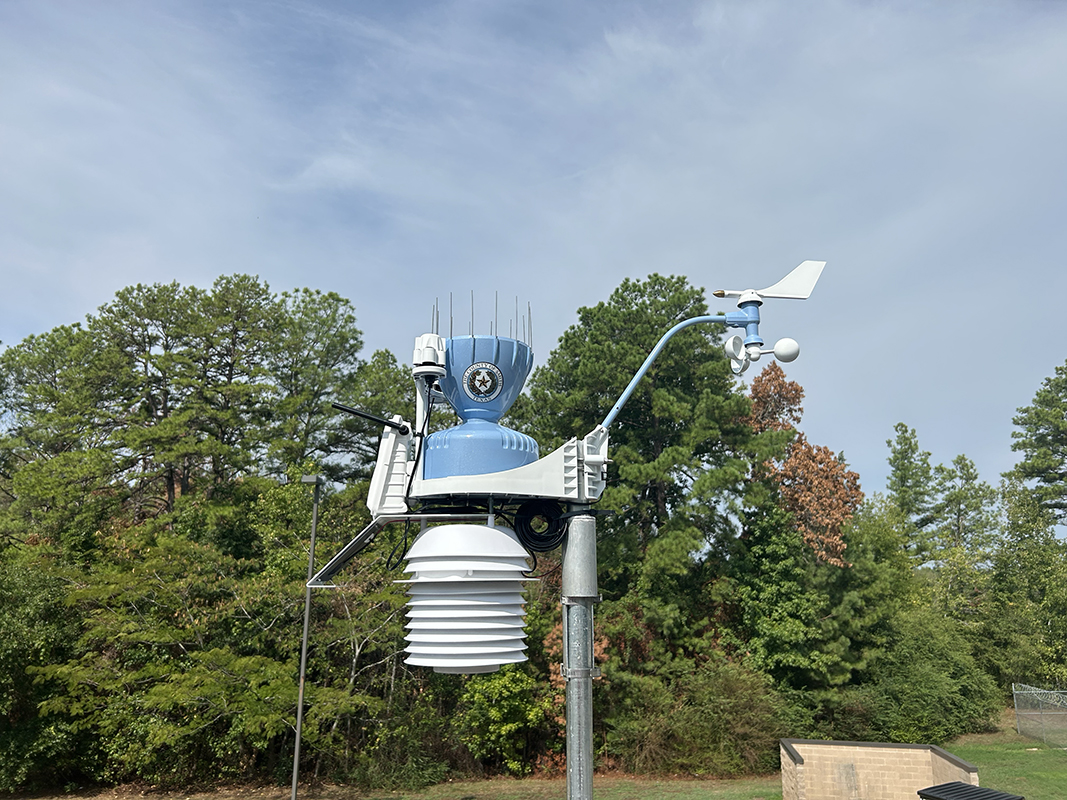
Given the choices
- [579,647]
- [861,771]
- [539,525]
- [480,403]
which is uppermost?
[480,403]

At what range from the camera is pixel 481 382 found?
7934 mm

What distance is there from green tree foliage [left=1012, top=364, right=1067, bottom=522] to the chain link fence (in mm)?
19168

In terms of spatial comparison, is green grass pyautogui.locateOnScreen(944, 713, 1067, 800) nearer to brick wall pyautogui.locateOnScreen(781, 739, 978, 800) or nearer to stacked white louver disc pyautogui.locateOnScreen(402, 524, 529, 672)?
brick wall pyautogui.locateOnScreen(781, 739, 978, 800)

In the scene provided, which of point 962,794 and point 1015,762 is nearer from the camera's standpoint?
point 962,794

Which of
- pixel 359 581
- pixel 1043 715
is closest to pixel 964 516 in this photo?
pixel 1043 715

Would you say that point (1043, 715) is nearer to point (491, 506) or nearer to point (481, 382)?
point (491, 506)

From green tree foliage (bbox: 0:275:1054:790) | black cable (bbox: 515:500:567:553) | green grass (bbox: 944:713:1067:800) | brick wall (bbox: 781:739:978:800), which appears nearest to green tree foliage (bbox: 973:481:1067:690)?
green tree foliage (bbox: 0:275:1054:790)

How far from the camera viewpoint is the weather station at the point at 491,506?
6.91 m

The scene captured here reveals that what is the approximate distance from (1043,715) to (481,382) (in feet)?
81.2

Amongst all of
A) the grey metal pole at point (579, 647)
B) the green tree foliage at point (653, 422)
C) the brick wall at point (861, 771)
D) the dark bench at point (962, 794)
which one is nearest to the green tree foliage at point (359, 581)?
the green tree foliage at point (653, 422)

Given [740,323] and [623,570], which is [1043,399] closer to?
[623,570]

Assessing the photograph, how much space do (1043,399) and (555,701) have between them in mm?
36253

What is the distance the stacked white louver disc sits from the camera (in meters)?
6.84

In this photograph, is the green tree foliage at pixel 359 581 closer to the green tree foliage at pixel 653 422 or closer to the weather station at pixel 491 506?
the green tree foliage at pixel 653 422
